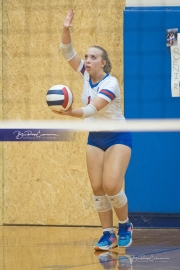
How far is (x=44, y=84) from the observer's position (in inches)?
360

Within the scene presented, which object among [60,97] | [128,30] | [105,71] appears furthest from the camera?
[128,30]

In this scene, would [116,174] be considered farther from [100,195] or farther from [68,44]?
[68,44]

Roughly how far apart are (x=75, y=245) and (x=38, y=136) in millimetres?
2064

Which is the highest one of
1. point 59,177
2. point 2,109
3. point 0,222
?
point 2,109

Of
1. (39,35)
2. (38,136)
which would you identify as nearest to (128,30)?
(39,35)

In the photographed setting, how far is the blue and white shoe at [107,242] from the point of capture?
715 cm

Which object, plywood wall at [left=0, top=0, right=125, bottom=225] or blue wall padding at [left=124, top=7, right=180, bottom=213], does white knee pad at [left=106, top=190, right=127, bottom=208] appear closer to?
blue wall padding at [left=124, top=7, right=180, bottom=213]

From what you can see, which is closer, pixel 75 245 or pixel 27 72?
pixel 75 245

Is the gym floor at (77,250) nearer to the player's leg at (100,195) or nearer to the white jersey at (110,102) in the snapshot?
the player's leg at (100,195)

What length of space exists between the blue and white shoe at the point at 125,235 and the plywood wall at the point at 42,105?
1717 millimetres

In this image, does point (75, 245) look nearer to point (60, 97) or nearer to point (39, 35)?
point (60, 97)

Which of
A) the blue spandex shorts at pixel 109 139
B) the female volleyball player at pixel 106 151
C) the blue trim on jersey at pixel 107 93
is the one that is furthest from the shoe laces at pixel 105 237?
the blue trim on jersey at pixel 107 93

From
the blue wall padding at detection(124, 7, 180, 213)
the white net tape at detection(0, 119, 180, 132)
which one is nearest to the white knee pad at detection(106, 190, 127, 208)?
the white net tape at detection(0, 119, 180, 132)

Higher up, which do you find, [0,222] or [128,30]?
[128,30]
